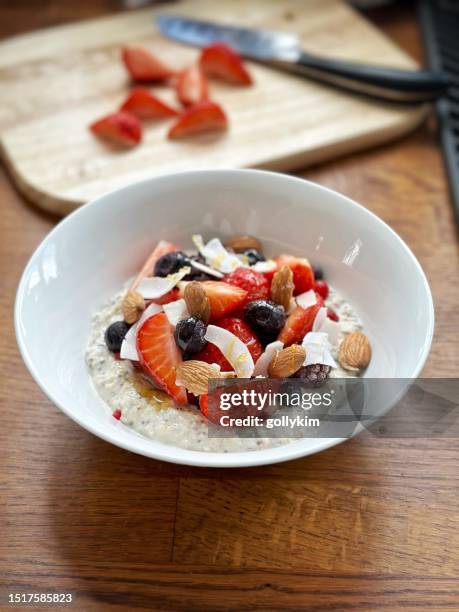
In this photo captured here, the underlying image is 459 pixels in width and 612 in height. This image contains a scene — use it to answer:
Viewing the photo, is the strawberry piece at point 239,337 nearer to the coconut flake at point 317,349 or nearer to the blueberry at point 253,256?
the coconut flake at point 317,349

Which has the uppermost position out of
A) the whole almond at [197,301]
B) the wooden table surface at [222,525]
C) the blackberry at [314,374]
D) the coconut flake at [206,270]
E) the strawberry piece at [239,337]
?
the whole almond at [197,301]

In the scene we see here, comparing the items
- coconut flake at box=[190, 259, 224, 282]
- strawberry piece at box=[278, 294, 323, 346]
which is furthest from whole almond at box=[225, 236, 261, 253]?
strawberry piece at box=[278, 294, 323, 346]

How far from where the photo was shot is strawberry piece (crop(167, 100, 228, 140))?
182 centimetres

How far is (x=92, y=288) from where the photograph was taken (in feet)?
4.55

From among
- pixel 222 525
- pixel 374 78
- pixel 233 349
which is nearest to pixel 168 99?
pixel 374 78

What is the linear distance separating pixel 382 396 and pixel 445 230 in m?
0.66

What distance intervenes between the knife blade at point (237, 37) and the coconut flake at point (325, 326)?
1027 millimetres

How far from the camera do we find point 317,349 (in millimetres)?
1182

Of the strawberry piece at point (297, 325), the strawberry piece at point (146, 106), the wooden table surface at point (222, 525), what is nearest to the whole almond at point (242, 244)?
the strawberry piece at point (297, 325)

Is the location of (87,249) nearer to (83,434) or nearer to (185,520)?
(83,434)

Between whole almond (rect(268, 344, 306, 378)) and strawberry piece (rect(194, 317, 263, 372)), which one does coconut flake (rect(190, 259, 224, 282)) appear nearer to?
strawberry piece (rect(194, 317, 263, 372))

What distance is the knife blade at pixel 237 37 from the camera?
204 centimetres

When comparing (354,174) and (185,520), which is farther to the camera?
(354,174)

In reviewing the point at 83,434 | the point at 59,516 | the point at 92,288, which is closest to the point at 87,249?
the point at 92,288
